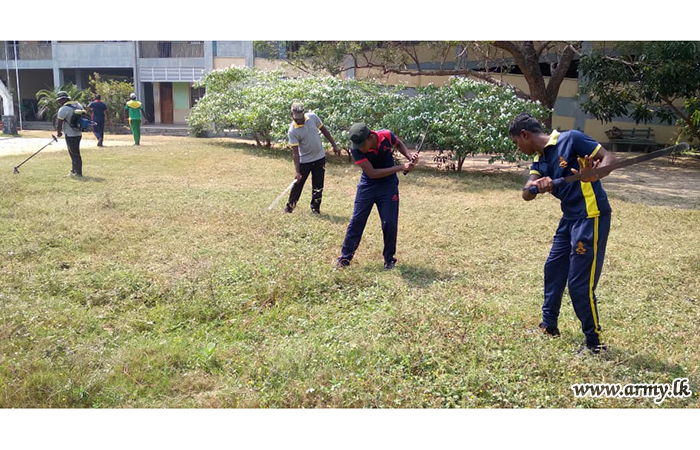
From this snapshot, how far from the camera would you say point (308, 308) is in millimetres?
4816

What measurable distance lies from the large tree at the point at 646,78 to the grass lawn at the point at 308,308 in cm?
393

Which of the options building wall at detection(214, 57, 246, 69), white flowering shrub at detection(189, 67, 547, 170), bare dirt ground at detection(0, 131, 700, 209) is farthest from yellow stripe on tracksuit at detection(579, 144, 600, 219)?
building wall at detection(214, 57, 246, 69)

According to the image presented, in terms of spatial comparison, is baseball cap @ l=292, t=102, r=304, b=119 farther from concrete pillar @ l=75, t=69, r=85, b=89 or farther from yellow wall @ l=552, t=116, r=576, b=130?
concrete pillar @ l=75, t=69, r=85, b=89

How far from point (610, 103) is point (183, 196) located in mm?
10171

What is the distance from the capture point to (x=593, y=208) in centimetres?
370

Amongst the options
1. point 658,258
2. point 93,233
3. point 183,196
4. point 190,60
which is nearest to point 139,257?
point 93,233

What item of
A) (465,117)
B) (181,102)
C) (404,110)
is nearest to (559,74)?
(465,117)

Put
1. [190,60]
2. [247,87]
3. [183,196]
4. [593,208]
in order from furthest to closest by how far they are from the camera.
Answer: [190,60]
[247,87]
[183,196]
[593,208]

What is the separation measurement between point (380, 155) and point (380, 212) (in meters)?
0.57

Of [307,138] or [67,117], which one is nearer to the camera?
[307,138]

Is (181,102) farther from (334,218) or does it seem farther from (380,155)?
(380,155)

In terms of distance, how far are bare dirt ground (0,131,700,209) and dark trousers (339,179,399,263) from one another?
6301 millimetres

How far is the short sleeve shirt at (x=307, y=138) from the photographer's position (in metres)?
7.69

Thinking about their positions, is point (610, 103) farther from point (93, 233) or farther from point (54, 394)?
point (54, 394)
